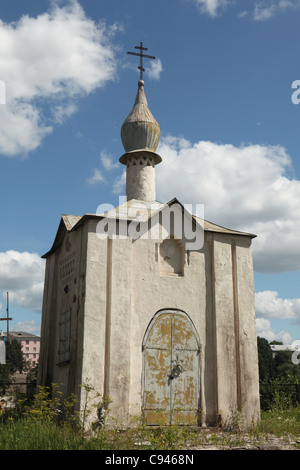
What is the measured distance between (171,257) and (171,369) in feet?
8.43

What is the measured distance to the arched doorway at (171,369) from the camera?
10.8 m

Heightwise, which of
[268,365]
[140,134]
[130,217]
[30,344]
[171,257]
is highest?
[140,134]

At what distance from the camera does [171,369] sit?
1113 centimetres

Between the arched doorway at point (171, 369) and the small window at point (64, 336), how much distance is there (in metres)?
1.78

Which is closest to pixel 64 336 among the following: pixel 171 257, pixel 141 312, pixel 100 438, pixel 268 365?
pixel 141 312

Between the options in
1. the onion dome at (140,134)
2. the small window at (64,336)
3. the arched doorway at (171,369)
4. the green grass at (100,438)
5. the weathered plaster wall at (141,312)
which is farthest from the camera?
the onion dome at (140,134)

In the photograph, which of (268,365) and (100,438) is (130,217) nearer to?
(100,438)

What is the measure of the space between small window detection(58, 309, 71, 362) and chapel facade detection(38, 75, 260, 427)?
0.08 feet

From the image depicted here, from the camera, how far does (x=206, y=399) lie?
1136cm

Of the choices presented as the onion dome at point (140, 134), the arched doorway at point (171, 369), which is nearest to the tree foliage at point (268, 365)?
the onion dome at point (140, 134)

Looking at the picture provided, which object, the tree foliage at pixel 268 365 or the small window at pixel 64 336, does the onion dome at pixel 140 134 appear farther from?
the tree foliage at pixel 268 365

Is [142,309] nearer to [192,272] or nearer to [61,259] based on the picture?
[192,272]
